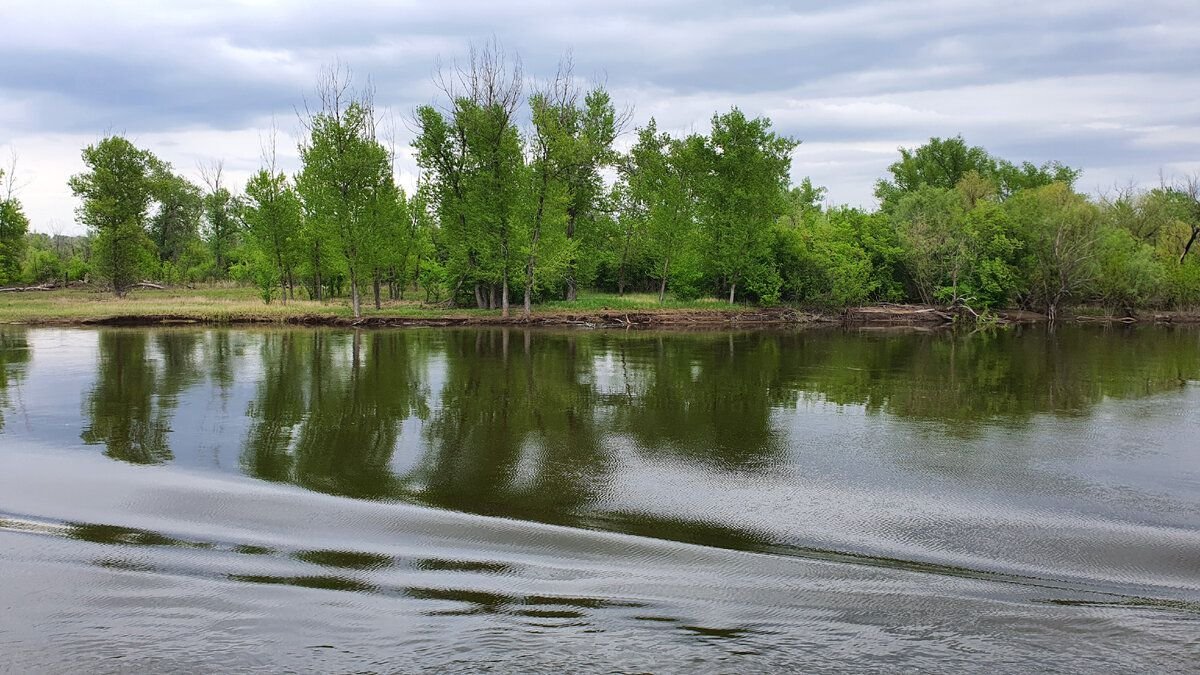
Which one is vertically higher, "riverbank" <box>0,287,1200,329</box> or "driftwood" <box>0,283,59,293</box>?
"driftwood" <box>0,283,59,293</box>

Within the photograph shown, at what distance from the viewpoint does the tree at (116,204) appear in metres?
47.1

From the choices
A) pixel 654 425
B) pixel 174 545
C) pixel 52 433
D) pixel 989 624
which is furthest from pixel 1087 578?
pixel 52 433

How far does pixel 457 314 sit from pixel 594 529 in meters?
34.3

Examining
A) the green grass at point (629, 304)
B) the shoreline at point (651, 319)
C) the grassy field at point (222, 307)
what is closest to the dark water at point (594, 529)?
the shoreline at point (651, 319)

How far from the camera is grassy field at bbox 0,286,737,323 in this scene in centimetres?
3856

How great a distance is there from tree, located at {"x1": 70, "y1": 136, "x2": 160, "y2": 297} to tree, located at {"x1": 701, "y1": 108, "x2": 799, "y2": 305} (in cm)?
3527

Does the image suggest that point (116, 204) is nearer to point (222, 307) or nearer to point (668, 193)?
point (222, 307)

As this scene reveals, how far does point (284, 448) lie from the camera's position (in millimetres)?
11383

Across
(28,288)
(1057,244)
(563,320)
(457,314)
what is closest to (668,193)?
(563,320)

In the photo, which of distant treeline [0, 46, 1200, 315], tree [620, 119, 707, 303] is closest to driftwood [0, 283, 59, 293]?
distant treeline [0, 46, 1200, 315]

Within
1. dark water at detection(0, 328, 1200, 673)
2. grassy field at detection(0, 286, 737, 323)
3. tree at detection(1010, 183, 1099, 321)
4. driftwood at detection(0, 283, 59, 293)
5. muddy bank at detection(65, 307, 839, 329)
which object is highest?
tree at detection(1010, 183, 1099, 321)

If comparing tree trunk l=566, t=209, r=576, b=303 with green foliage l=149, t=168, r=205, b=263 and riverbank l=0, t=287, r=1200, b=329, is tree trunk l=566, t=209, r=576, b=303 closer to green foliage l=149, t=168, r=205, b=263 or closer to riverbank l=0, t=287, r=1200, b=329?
riverbank l=0, t=287, r=1200, b=329

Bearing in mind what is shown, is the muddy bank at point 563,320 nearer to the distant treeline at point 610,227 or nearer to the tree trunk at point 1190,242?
the distant treeline at point 610,227

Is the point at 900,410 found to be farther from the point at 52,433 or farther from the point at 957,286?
the point at 957,286
